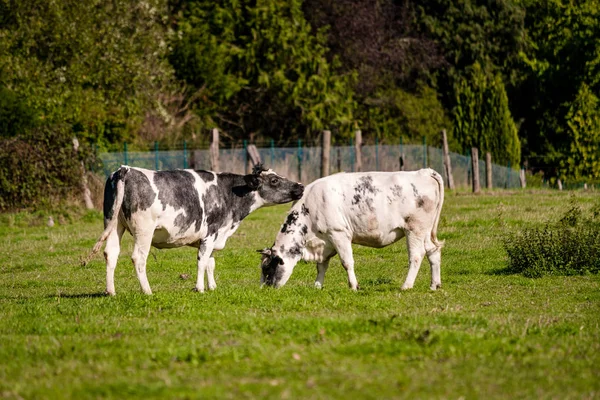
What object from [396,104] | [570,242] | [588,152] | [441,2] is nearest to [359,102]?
[396,104]

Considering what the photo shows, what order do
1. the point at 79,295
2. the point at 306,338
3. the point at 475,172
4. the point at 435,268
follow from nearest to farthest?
the point at 306,338 < the point at 79,295 < the point at 435,268 < the point at 475,172

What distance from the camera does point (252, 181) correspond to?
14.5 metres

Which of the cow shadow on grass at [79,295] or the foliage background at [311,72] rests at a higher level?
the foliage background at [311,72]

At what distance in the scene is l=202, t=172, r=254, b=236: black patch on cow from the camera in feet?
45.6

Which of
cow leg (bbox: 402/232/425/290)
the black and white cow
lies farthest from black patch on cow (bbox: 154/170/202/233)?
cow leg (bbox: 402/232/425/290)

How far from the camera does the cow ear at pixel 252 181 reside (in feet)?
47.6

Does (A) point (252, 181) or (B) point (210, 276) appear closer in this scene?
(B) point (210, 276)

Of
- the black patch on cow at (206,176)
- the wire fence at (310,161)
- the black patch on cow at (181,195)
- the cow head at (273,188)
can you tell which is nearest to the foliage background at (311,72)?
the wire fence at (310,161)

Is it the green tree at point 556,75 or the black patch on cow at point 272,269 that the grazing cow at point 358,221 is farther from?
the green tree at point 556,75

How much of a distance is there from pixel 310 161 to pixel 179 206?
25.7 meters

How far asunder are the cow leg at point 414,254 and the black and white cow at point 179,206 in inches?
75.4

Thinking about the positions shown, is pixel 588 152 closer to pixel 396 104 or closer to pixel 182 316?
pixel 396 104

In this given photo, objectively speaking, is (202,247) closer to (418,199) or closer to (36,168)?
(418,199)

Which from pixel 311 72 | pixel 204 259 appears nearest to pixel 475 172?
pixel 311 72
